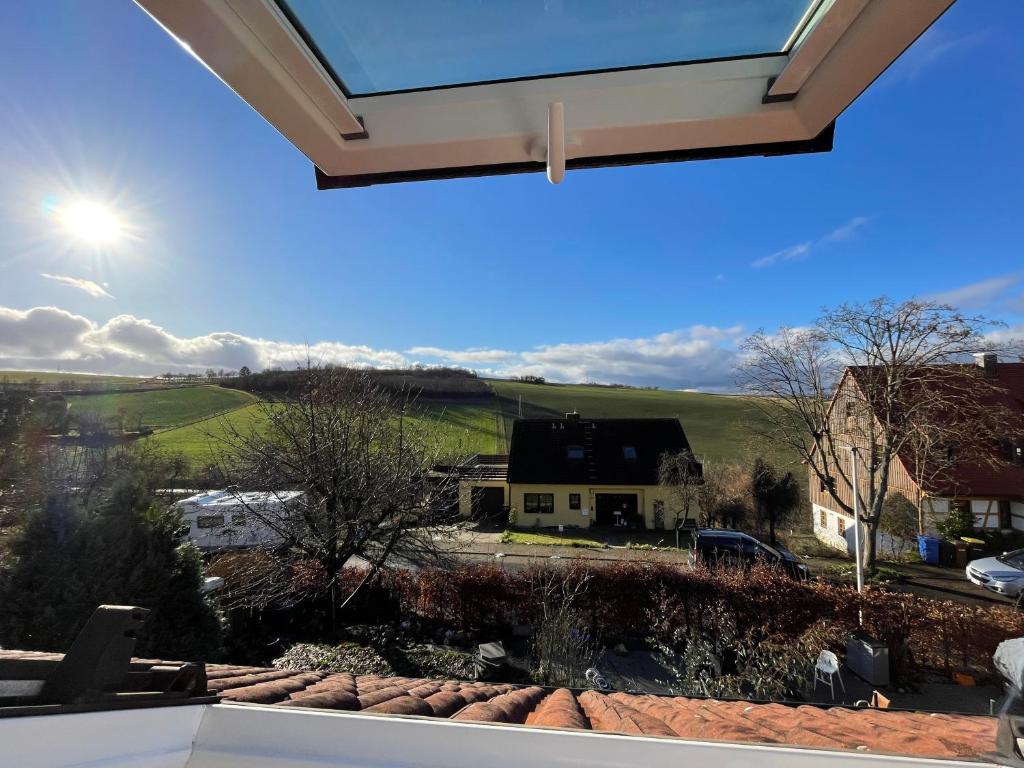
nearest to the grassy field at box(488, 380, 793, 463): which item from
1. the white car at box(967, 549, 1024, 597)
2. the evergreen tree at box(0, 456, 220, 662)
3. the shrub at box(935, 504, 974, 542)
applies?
the shrub at box(935, 504, 974, 542)

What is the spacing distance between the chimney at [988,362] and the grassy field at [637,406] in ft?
32.8

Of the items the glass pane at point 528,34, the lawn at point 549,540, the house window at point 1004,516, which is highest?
the glass pane at point 528,34

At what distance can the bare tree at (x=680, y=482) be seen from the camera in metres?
17.0

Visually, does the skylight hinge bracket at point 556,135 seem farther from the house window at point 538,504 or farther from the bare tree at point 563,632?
the house window at point 538,504

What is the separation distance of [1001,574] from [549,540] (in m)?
11.2

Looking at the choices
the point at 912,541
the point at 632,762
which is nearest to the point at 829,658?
the point at 632,762

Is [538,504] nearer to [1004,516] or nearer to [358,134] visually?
[1004,516]

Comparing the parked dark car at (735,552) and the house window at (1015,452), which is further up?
the house window at (1015,452)

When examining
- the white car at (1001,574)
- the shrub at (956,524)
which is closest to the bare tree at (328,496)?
the white car at (1001,574)

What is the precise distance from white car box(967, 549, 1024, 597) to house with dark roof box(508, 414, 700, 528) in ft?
28.1

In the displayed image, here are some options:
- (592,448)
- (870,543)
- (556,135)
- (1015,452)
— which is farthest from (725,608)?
(592,448)

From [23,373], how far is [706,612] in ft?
Result: 58.2

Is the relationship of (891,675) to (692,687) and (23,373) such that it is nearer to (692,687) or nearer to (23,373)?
(692,687)

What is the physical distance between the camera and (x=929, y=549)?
12.0m
